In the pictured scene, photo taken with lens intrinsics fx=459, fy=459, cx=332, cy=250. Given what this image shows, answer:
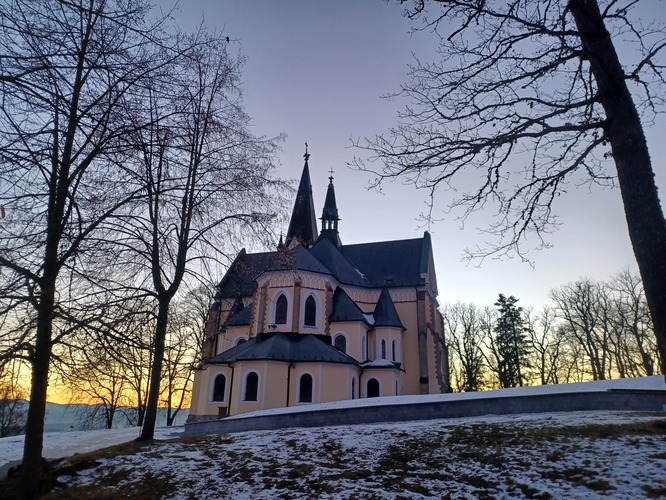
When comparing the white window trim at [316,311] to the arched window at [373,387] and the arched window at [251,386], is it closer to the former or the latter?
the arched window at [373,387]

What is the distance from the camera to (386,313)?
104ft

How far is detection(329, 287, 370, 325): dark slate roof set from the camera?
29.4m

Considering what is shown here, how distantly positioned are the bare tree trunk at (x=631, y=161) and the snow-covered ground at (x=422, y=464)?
1.65 metres

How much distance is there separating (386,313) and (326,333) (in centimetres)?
529

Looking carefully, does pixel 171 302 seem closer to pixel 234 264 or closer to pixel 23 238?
pixel 234 264

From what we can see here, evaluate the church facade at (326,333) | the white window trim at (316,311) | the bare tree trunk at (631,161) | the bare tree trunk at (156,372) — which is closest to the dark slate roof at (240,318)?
the church facade at (326,333)

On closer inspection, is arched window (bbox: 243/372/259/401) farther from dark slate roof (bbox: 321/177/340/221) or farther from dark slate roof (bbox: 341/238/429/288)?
dark slate roof (bbox: 321/177/340/221)

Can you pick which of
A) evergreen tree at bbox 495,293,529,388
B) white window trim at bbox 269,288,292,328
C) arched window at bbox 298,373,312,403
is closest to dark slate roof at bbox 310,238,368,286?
white window trim at bbox 269,288,292,328

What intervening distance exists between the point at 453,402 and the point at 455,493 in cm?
744

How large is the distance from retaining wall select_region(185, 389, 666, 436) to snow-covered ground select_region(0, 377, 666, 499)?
223 centimetres

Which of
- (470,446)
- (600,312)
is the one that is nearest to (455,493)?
(470,446)

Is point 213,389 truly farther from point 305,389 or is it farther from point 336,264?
point 336,264

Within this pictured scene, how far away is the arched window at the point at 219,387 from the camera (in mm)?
25672

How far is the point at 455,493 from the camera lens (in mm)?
5516
